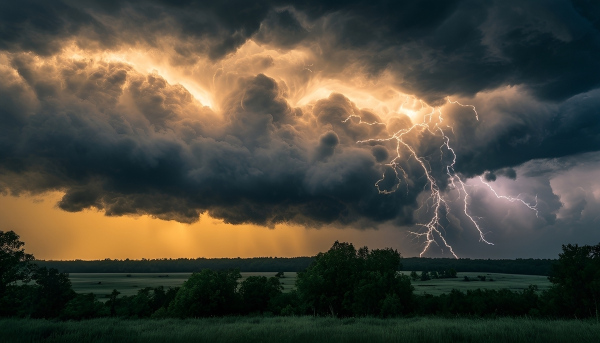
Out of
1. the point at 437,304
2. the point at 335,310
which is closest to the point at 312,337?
the point at 335,310

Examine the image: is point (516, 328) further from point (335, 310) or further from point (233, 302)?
point (233, 302)

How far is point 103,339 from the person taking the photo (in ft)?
50.2

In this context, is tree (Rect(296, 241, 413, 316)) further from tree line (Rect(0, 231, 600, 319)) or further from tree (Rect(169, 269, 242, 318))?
tree (Rect(169, 269, 242, 318))

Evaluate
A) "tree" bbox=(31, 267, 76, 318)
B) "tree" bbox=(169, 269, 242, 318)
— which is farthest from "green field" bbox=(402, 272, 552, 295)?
"tree" bbox=(31, 267, 76, 318)

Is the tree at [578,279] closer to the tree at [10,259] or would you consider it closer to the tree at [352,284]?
the tree at [352,284]

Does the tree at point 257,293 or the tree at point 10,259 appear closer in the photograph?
the tree at point 10,259

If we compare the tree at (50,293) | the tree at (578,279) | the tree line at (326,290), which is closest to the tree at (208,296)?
the tree line at (326,290)

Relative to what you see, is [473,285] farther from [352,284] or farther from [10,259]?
[10,259]

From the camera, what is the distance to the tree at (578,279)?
50.9 metres

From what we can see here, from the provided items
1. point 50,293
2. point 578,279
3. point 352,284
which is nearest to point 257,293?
point 352,284

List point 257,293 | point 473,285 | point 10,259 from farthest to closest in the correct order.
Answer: point 473,285, point 257,293, point 10,259

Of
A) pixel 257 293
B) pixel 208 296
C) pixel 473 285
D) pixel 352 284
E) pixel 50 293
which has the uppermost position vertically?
pixel 352 284

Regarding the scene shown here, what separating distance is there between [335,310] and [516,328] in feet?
123

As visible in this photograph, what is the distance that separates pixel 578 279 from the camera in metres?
52.2
